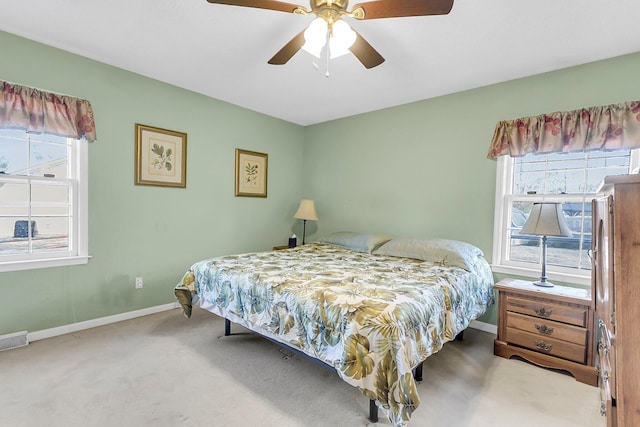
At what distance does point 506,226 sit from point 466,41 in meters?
1.77

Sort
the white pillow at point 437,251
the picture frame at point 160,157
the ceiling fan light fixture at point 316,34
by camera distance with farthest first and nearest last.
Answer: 1. the picture frame at point 160,157
2. the white pillow at point 437,251
3. the ceiling fan light fixture at point 316,34

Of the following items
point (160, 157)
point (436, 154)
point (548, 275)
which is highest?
point (436, 154)

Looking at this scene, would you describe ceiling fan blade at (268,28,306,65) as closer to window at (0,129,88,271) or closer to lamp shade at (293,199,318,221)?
window at (0,129,88,271)

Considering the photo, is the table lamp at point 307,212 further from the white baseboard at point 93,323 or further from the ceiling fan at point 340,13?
the ceiling fan at point 340,13

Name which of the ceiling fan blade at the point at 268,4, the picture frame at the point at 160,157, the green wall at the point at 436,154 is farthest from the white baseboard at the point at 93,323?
the ceiling fan blade at the point at 268,4

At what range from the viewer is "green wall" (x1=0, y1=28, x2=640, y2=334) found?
2580 mm

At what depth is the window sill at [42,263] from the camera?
2428 mm

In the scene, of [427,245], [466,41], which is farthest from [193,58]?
[427,245]

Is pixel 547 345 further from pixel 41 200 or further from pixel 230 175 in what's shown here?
pixel 41 200

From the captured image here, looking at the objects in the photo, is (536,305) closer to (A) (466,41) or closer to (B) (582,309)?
(B) (582,309)

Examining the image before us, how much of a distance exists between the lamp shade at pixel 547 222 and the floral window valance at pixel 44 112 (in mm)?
3829

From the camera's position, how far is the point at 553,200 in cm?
279

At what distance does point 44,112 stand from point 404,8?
9.36 feet

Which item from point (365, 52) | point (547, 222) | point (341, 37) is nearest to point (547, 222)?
point (547, 222)
